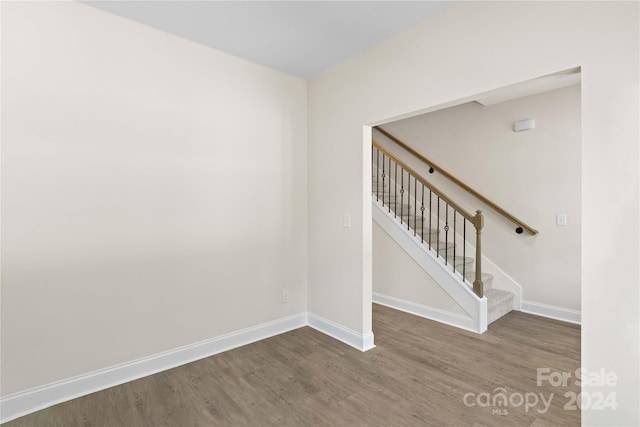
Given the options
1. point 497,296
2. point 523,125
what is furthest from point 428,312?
point 523,125

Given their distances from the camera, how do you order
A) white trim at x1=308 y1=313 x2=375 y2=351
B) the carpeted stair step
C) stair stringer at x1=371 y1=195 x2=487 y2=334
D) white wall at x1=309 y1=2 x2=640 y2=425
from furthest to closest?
1. the carpeted stair step
2. stair stringer at x1=371 y1=195 x2=487 y2=334
3. white trim at x1=308 y1=313 x2=375 y2=351
4. white wall at x1=309 y1=2 x2=640 y2=425

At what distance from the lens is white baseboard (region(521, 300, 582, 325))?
338cm

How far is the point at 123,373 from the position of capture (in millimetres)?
2277

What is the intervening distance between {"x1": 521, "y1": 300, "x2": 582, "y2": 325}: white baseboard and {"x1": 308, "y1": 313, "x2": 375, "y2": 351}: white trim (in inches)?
84.9

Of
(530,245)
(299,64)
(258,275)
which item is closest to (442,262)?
(530,245)

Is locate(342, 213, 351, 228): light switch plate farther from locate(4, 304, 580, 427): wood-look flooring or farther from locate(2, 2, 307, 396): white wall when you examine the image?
locate(4, 304, 580, 427): wood-look flooring

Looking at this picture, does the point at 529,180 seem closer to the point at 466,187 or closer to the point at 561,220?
the point at 561,220

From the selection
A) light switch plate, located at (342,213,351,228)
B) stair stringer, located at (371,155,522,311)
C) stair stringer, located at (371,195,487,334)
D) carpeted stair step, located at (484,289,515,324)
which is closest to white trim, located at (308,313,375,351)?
light switch plate, located at (342,213,351,228)

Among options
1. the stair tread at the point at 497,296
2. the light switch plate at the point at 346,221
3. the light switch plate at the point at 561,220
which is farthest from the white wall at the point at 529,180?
the light switch plate at the point at 346,221

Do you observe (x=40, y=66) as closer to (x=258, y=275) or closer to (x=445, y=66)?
(x=258, y=275)

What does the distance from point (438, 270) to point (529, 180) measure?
1559 millimetres

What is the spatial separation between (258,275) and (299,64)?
2.05 metres

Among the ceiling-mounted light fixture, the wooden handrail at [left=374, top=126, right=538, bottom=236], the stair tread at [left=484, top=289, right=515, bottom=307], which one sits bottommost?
the stair tread at [left=484, top=289, right=515, bottom=307]

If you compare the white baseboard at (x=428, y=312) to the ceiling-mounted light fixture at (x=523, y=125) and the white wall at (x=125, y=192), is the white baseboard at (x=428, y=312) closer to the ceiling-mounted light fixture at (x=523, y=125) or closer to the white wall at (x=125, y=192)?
the white wall at (x=125, y=192)
